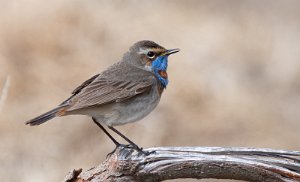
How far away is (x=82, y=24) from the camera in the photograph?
1241cm

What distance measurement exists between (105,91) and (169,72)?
476cm

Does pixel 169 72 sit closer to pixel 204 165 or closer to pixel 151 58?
pixel 151 58

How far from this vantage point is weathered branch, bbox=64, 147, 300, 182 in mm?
6387

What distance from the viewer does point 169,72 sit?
12.0 metres

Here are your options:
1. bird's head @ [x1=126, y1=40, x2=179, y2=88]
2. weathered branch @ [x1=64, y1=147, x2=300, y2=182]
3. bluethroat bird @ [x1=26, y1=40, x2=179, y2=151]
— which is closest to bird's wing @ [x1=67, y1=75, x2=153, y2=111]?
bluethroat bird @ [x1=26, y1=40, x2=179, y2=151]

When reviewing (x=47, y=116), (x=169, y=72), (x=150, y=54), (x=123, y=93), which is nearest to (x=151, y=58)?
(x=150, y=54)

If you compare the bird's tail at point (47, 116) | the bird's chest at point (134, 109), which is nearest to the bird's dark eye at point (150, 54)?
the bird's chest at point (134, 109)

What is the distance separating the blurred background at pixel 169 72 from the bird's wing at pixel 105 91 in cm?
260

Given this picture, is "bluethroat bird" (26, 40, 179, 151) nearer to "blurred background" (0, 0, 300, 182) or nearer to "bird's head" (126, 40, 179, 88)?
"bird's head" (126, 40, 179, 88)

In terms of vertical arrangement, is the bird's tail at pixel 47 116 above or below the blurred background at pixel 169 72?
below

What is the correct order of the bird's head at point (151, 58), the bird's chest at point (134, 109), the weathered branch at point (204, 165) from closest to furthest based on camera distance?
1. the weathered branch at point (204, 165)
2. the bird's chest at point (134, 109)
3. the bird's head at point (151, 58)

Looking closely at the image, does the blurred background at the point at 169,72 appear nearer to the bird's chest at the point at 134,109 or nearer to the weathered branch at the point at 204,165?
the bird's chest at the point at 134,109

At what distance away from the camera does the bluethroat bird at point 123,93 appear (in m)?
7.13

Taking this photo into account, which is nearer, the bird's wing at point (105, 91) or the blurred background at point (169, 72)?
the bird's wing at point (105, 91)
